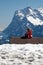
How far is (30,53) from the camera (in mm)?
12758

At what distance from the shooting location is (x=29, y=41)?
17828 millimetres

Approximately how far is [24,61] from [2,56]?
4.21 feet

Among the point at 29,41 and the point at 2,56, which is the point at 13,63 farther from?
the point at 29,41

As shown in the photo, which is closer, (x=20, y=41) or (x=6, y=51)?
(x=6, y=51)

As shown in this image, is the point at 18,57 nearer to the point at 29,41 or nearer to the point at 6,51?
the point at 6,51

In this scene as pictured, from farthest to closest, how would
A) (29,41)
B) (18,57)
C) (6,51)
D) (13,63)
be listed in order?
(29,41), (6,51), (18,57), (13,63)

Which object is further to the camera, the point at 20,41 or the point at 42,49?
A: the point at 20,41

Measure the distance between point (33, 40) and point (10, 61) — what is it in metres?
6.54

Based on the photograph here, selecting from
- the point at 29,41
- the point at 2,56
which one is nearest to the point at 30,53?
the point at 2,56

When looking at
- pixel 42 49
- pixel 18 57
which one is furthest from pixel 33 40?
pixel 18 57

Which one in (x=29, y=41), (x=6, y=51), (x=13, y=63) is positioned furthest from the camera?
(x=29, y=41)

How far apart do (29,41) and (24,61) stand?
6318 mm

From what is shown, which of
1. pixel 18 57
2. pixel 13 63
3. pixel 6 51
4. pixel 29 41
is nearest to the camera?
pixel 13 63

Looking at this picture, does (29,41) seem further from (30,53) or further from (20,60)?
(20,60)
